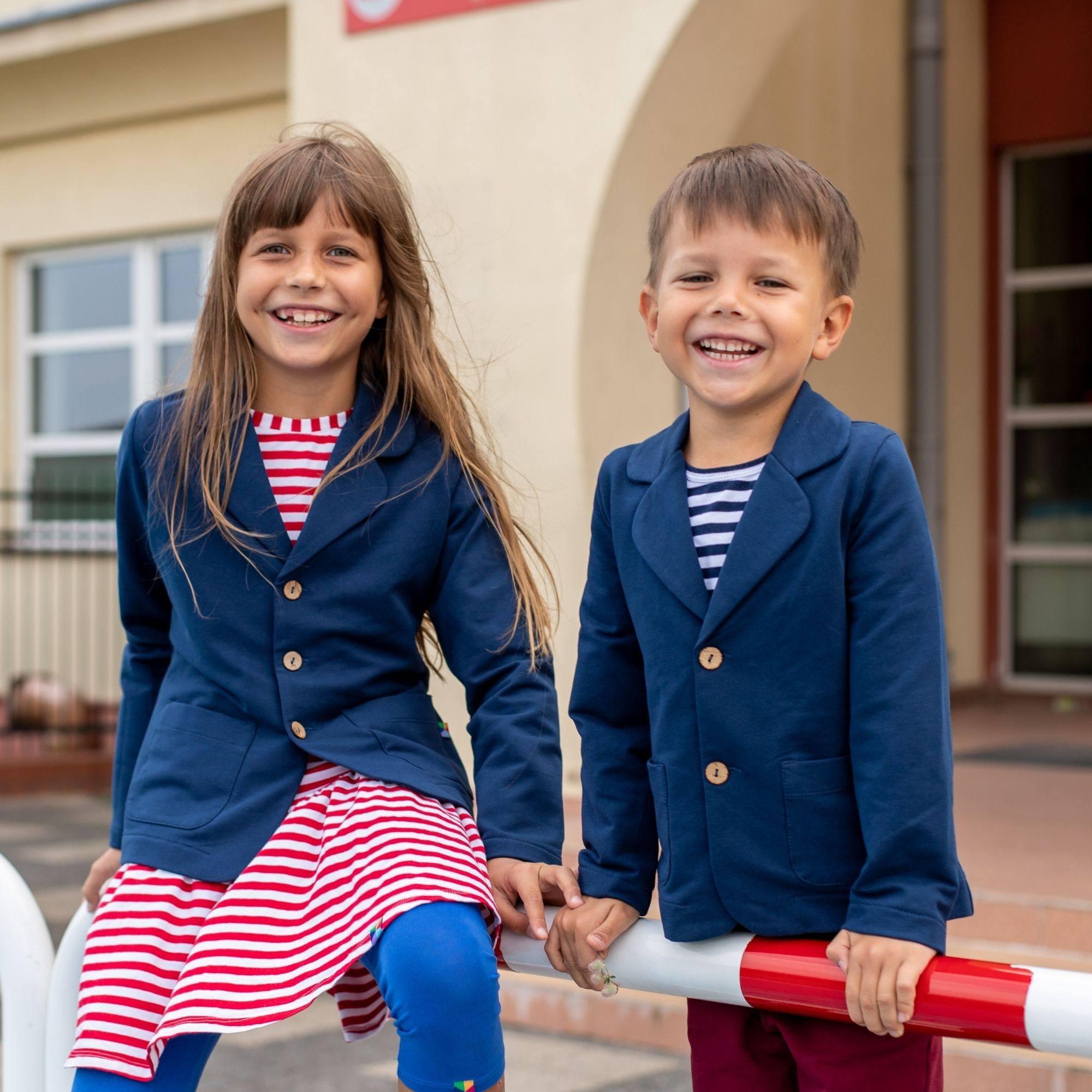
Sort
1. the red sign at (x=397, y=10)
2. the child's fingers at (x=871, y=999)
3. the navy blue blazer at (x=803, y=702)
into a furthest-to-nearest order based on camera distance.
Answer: the red sign at (x=397, y=10), the navy blue blazer at (x=803, y=702), the child's fingers at (x=871, y=999)

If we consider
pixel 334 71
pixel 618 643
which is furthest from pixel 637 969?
pixel 334 71

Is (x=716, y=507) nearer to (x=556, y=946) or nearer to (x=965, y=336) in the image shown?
(x=556, y=946)

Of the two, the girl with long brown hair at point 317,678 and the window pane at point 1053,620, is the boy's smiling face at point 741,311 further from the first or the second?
the window pane at point 1053,620

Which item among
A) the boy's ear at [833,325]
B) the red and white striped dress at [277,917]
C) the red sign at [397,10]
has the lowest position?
the red and white striped dress at [277,917]

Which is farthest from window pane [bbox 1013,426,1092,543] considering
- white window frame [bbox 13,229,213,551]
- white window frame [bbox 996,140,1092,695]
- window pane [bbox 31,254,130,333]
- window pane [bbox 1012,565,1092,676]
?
window pane [bbox 31,254,130,333]

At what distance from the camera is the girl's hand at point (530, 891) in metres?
1.53

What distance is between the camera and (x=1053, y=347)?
7.98 m

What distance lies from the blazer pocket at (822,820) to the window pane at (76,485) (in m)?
8.19

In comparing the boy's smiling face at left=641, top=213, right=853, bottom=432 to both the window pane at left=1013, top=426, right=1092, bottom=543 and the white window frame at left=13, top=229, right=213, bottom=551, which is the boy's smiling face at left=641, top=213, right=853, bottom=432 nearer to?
the window pane at left=1013, top=426, right=1092, bottom=543

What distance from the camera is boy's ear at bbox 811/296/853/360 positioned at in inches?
61.4

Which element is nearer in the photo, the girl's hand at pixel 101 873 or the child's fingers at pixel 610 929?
the child's fingers at pixel 610 929

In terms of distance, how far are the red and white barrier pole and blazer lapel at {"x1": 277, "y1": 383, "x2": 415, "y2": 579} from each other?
0.51 meters

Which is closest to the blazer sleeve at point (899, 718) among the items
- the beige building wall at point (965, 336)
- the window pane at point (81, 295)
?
the beige building wall at point (965, 336)

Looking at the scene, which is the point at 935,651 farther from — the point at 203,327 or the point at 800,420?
the point at 203,327
